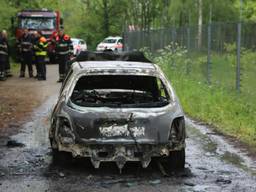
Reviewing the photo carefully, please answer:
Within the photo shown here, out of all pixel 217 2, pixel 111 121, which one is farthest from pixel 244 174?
pixel 217 2

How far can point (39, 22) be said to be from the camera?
33.5 m

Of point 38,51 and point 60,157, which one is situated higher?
point 38,51

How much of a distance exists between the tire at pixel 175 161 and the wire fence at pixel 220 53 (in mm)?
5540

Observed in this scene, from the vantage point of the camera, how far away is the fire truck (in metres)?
33.0

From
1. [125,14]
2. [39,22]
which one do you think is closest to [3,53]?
[39,22]

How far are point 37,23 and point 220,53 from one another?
19116mm

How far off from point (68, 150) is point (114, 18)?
46.0 meters

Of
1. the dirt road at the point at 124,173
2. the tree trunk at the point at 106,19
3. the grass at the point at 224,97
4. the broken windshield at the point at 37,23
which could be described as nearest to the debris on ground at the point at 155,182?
the dirt road at the point at 124,173

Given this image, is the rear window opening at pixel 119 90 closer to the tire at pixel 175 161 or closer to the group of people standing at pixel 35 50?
the tire at pixel 175 161

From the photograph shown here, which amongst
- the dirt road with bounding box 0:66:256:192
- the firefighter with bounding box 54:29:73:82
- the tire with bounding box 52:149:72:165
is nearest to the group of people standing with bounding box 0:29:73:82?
the firefighter with bounding box 54:29:73:82

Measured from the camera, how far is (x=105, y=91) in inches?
358

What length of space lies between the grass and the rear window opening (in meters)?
2.00

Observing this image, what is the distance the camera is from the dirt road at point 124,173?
689 cm

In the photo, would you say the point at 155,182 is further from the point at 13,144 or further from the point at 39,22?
the point at 39,22
